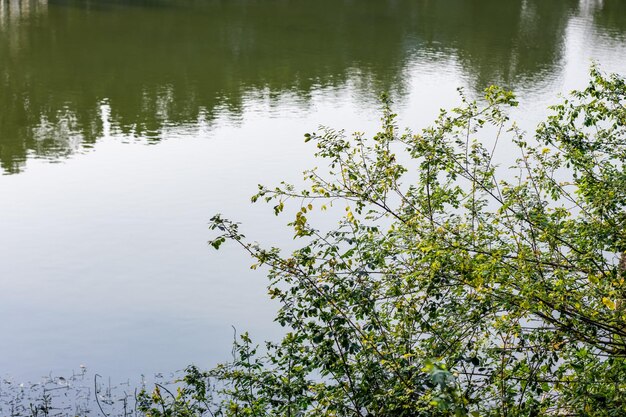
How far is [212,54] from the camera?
97.9ft

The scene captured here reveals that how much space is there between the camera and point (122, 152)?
1903 centimetres

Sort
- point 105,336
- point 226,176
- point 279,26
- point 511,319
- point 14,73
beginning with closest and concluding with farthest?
point 511,319
point 105,336
point 226,176
point 14,73
point 279,26

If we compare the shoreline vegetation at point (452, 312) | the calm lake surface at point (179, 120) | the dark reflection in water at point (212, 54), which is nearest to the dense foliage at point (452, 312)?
the shoreline vegetation at point (452, 312)

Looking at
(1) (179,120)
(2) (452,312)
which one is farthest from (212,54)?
(2) (452,312)

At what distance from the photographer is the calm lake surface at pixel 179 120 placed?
11.5 metres

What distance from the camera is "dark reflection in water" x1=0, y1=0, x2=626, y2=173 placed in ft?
72.5

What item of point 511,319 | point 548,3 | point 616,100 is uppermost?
point 616,100

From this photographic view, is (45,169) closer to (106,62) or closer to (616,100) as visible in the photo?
(106,62)

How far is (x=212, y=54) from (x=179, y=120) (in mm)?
8609

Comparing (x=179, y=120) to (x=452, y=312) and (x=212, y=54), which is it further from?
(x=452, y=312)

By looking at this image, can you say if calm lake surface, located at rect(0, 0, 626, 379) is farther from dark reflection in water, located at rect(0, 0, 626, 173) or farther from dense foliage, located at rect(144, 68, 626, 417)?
dense foliage, located at rect(144, 68, 626, 417)

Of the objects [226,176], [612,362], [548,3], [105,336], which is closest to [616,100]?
[612,362]

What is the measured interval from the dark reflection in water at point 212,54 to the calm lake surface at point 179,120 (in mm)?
98

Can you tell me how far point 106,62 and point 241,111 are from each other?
6.88 metres
